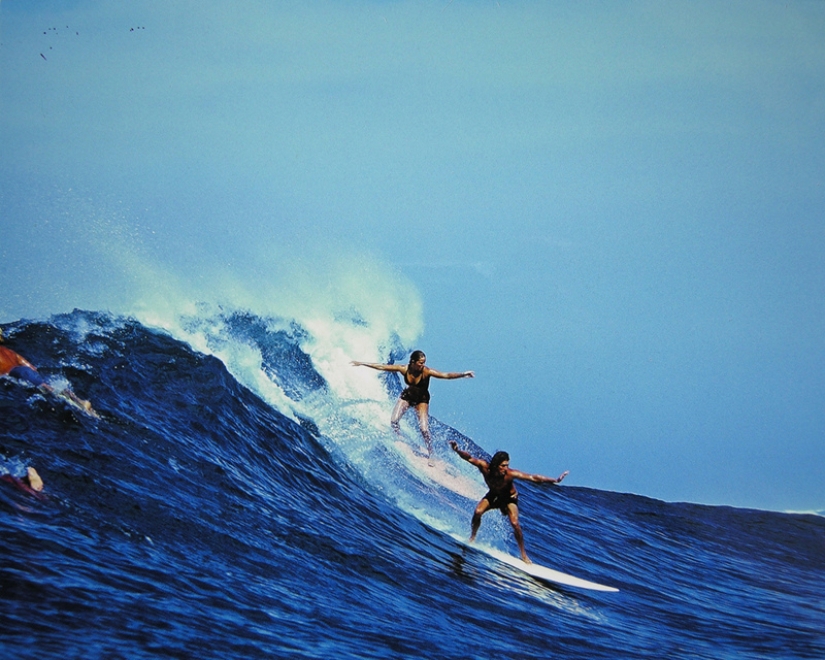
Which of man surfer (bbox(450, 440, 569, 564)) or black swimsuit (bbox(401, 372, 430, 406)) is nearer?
man surfer (bbox(450, 440, 569, 564))

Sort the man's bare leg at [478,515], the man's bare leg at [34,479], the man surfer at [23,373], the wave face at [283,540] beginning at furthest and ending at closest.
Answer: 1. the man's bare leg at [478,515]
2. the man surfer at [23,373]
3. the man's bare leg at [34,479]
4. the wave face at [283,540]

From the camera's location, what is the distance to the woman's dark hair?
789 centimetres

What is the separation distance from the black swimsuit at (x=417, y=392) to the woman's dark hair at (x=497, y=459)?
2.01m

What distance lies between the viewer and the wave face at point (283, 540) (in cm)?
488

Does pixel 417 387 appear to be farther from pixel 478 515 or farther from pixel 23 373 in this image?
pixel 23 373

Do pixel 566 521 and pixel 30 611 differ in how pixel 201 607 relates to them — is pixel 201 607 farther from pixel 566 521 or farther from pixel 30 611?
pixel 566 521

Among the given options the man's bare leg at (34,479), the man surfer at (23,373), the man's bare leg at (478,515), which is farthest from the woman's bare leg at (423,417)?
the man's bare leg at (34,479)

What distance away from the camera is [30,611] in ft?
14.1

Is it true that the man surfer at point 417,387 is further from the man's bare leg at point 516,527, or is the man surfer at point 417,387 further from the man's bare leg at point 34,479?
the man's bare leg at point 34,479

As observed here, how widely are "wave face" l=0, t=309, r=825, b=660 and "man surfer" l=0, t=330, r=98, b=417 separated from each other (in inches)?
8.4

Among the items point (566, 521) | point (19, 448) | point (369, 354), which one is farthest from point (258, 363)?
point (19, 448)

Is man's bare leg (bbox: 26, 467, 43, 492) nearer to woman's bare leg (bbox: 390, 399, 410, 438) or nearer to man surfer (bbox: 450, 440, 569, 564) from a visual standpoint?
Result: man surfer (bbox: 450, 440, 569, 564)

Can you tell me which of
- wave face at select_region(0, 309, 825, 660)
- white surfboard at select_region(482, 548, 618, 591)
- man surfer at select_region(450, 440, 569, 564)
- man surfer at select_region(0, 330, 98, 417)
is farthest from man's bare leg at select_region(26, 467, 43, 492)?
white surfboard at select_region(482, 548, 618, 591)

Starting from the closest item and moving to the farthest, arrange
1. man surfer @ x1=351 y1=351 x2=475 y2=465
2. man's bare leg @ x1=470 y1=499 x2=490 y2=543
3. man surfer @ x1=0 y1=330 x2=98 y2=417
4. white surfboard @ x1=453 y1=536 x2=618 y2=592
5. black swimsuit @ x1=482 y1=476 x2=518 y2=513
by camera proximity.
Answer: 1. man surfer @ x1=0 y1=330 x2=98 y2=417
2. white surfboard @ x1=453 y1=536 x2=618 y2=592
3. black swimsuit @ x1=482 y1=476 x2=518 y2=513
4. man's bare leg @ x1=470 y1=499 x2=490 y2=543
5. man surfer @ x1=351 y1=351 x2=475 y2=465
